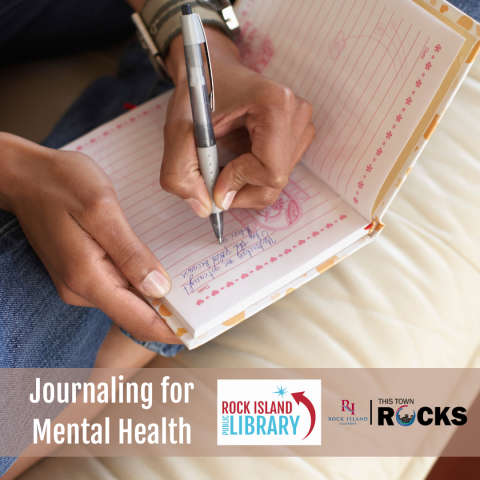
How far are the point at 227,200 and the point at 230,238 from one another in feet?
0.16

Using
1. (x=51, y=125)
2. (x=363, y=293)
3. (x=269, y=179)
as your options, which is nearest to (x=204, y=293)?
(x=269, y=179)

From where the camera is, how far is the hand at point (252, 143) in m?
→ 0.47

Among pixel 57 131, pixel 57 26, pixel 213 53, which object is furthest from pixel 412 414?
pixel 57 26

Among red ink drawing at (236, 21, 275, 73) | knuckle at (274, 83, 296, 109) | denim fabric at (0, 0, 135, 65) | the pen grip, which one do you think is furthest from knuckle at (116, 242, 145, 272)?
denim fabric at (0, 0, 135, 65)

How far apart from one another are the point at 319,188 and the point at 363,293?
0.59 feet

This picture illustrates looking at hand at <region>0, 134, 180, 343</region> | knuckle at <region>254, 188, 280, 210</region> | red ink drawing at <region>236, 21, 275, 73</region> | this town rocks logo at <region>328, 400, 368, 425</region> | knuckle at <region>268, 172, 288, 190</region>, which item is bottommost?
this town rocks logo at <region>328, 400, 368, 425</region>

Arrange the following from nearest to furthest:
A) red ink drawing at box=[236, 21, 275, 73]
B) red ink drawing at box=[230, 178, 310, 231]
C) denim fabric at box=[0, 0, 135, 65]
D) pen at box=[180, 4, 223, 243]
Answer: pen at box=[180, 4, 223, 243], red ink drawing at box=[230, 178, 310, 231], red ink drawing at box=[236, 21, 275, 73], denim fabric at box=[0, 0, 135, 65]

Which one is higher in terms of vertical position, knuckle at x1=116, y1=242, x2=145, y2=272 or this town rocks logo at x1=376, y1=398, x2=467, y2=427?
knuckle at x1=116, y1=242, x2=145, y2=272

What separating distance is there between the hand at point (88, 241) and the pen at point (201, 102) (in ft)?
0.36

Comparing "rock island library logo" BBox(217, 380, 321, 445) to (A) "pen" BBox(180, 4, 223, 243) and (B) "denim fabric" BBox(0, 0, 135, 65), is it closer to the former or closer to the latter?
(A) "pen" BBox(180, 4, 223, 243)

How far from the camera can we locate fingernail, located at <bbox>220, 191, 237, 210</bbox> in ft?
1.58

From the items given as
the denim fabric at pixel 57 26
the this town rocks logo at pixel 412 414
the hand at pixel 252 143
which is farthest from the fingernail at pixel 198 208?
the denim fabric at pixel 57 26

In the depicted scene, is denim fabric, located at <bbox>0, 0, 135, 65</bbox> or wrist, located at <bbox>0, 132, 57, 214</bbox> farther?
denim fabric, located at <bbox>0, 0, 135, 65</bbox>

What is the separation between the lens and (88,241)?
0.46m
